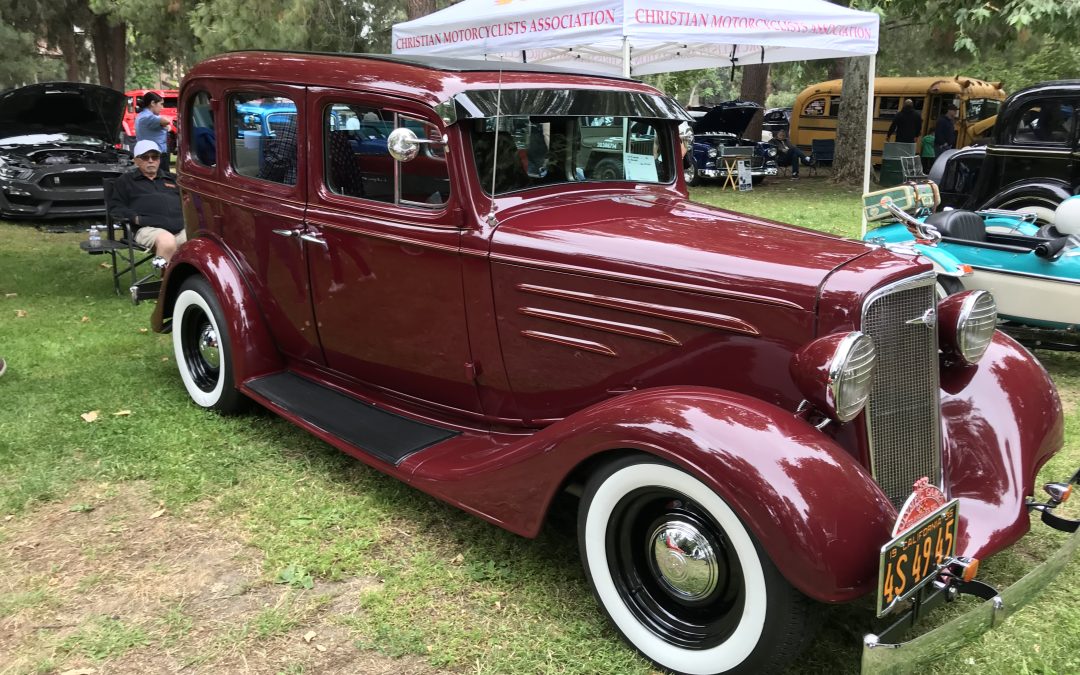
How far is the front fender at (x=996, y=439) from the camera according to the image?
2631 millimetres

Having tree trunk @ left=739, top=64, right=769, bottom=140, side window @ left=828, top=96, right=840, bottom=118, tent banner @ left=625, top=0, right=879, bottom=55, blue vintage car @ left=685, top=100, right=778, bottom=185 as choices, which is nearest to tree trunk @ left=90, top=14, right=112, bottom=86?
blue vintage car @ left=685, top=100, right=778, bottom=185

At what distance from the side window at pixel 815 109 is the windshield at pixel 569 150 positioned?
62.6 ft

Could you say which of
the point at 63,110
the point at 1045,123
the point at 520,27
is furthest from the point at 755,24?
the point at 63,110

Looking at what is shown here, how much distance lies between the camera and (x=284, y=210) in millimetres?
3832

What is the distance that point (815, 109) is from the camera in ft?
69.3

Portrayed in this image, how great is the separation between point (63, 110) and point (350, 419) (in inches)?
331

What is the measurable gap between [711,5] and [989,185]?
3.37 metres

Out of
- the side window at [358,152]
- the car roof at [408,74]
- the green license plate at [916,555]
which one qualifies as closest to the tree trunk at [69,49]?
the car roof at [408,74]

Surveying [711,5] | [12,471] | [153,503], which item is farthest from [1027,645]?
[711,5]

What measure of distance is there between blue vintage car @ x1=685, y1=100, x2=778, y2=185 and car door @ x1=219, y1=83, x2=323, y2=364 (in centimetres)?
1110

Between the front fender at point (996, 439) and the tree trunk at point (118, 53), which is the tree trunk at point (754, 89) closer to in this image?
the tree trunk at point (118, 53)

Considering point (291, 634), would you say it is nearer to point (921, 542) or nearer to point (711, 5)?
point (921, 542)

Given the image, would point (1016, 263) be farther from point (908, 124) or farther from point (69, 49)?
point (69, 49)

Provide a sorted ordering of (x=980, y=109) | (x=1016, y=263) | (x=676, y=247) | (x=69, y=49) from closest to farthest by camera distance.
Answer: (x=676, y=247)
(x=1016, y=263)
(x=980, y=109)
(x=69, y=49)
